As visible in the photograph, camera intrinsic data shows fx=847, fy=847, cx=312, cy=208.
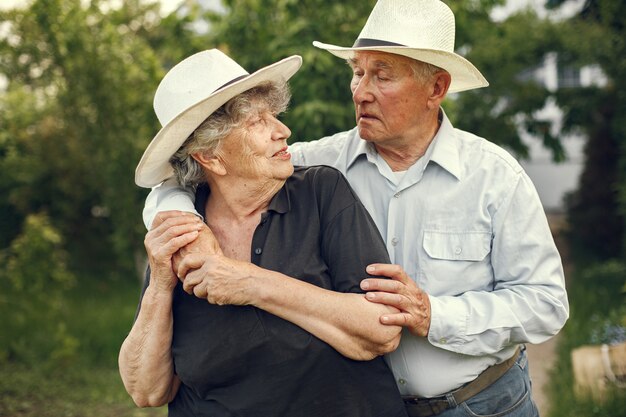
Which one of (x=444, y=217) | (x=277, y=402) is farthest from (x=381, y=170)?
(x=277, y=402)

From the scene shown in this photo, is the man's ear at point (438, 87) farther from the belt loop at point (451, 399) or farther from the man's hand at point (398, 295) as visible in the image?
the belt loop at point (451, 399)

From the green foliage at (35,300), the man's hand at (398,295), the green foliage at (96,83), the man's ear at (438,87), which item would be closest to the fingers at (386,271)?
the man's hand at (398,295)

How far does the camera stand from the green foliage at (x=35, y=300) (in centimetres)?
595

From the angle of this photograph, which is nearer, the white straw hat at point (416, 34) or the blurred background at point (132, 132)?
the white straw hat at point (416, 34)

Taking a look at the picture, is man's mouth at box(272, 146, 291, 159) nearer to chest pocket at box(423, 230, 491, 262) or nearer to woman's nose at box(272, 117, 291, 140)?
woman's nose at box(272, 117, 291, 140)

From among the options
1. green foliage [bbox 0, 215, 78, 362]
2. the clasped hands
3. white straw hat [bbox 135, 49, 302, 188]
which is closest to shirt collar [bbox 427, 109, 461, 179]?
the clasped hands

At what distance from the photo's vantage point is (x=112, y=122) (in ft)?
21.9

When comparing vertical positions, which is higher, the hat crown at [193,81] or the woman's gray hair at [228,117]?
the hat crown at [193,81]

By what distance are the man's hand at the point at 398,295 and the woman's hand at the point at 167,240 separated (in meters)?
0.52

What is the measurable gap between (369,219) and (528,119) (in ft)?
19.9

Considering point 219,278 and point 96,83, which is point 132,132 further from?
point 219,278

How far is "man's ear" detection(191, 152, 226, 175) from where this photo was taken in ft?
8.27

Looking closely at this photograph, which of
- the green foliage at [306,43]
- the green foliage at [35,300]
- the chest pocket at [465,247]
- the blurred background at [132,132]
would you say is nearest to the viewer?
the chest pocket at [465,247]

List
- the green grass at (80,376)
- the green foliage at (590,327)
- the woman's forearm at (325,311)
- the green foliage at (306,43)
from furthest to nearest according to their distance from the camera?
the green grass at (80,376) < the green foliage at (306,43) < the green foliage at (590,327) < the woman's forearm at (325,311)
